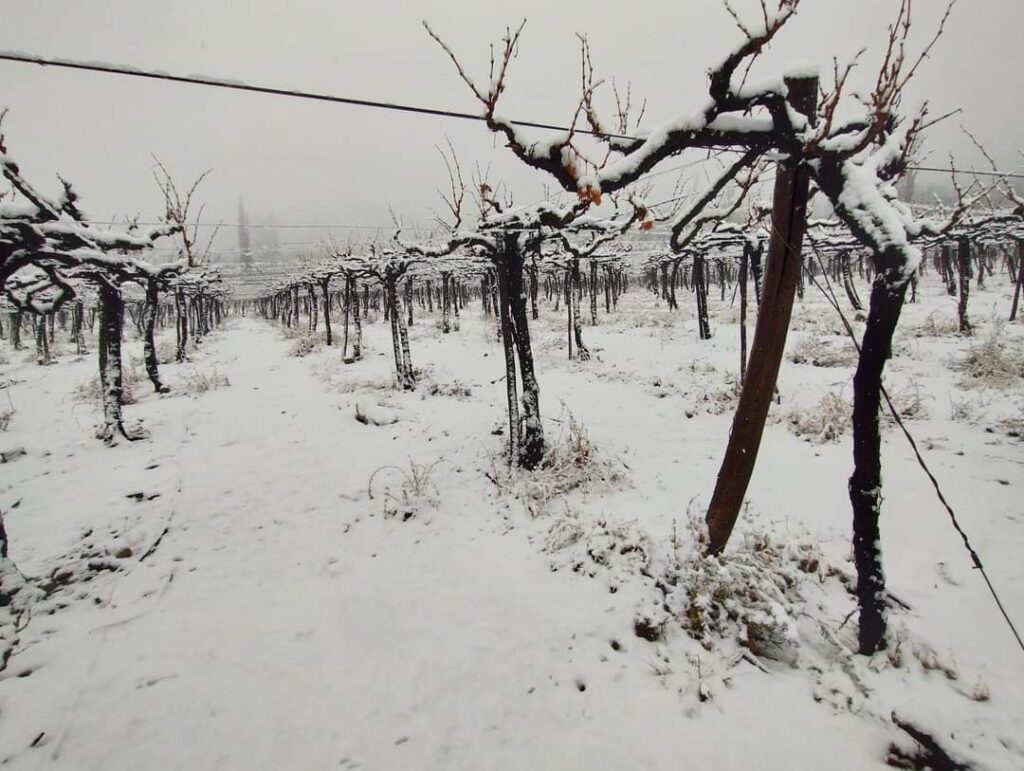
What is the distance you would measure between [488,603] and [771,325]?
377cm

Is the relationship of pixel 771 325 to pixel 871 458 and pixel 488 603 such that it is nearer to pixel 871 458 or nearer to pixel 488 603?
pixel 871 458

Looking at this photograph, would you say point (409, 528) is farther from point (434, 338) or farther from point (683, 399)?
point (434, 338)

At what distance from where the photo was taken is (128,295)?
3281 cm

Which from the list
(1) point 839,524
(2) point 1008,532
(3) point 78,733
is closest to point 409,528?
(3) point 78,733

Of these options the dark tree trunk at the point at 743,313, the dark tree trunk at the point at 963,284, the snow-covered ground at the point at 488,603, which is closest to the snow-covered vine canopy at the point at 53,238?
the snow-covered ground at the point at 488,603

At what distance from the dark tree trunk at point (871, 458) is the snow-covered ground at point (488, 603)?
0.33 metres

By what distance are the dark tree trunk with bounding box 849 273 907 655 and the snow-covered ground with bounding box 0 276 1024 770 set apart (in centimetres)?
33

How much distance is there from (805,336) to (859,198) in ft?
53.9

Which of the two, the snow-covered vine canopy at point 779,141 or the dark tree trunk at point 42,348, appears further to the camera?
the dark tree trunk at point 42,348

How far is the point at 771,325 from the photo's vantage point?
3617 mm

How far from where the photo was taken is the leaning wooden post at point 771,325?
10.7 feet

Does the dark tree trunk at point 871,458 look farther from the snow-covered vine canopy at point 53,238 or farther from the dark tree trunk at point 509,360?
the snow-covered vine canopy at point 53,238

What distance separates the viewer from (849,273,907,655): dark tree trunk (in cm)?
291

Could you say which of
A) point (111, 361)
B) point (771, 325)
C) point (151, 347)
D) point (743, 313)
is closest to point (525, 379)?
point (771, 325)
